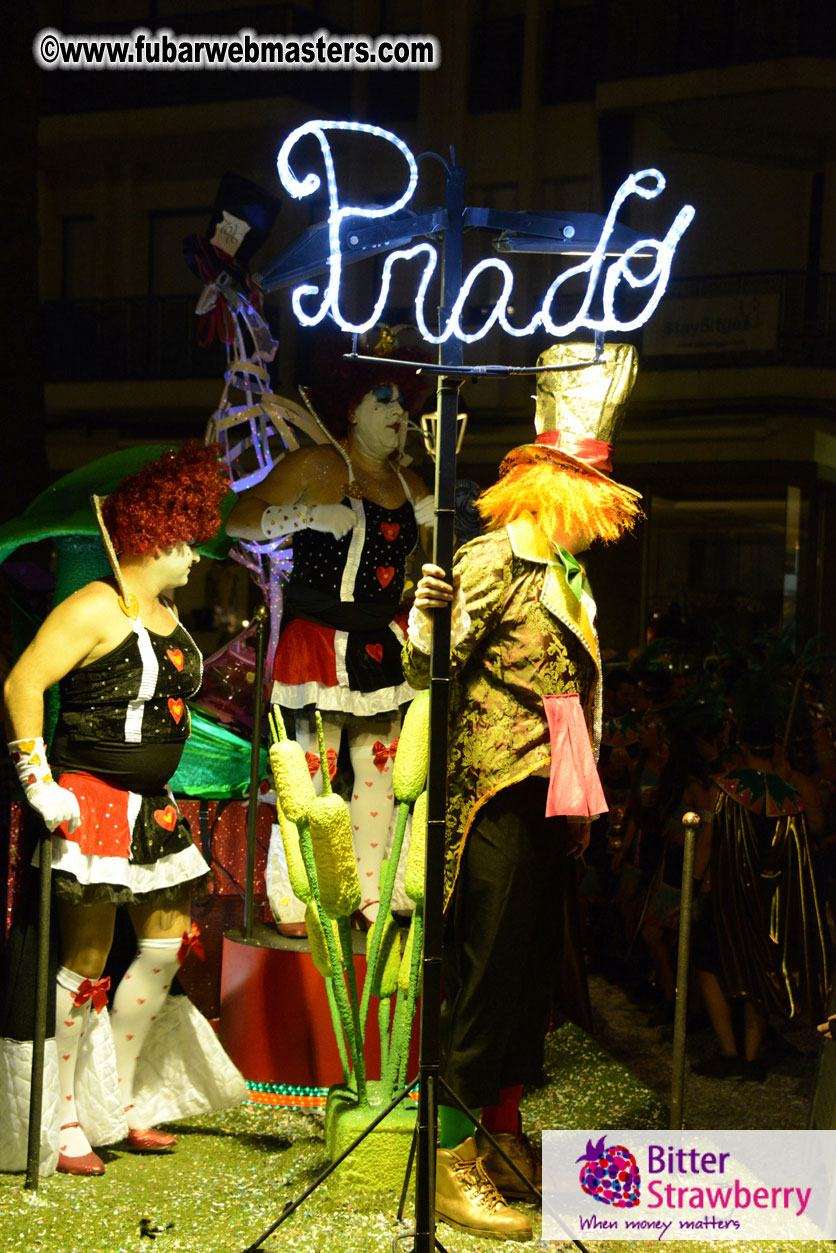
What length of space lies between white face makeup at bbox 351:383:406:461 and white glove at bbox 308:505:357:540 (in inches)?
7.2

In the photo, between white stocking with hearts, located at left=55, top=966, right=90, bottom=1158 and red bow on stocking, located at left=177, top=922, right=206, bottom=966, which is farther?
red bow on stocking, located at left=177, top=922, right=206, bottom=966

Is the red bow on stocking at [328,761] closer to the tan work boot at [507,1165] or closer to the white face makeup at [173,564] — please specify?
the white face makeup at [173,564]

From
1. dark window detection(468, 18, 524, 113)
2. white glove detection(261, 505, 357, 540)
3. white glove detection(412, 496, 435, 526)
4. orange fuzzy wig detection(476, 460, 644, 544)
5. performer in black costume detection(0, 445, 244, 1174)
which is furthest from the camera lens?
dark window detection(468, 18, 524, 113)

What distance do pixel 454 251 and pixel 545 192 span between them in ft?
7.46

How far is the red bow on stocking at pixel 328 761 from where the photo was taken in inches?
130

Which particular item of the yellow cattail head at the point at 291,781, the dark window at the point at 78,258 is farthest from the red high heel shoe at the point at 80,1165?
the dark window at the point at 78,258

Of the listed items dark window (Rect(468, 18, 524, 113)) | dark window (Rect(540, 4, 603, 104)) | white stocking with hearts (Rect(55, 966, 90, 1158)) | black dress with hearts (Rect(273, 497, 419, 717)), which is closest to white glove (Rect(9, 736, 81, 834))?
white stocking with hearts (Rect(55, 966, 90, 1158))

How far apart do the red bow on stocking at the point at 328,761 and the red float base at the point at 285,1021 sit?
45 centimetres

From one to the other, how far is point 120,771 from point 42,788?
0.23m

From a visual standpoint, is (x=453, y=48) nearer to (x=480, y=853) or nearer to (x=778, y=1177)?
(x=480, y=853)

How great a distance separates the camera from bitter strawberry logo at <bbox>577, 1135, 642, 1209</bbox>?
100 inches

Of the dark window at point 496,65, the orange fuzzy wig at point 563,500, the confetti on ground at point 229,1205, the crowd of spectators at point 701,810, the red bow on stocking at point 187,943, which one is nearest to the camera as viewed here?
the confetti on ground at point 229,1205

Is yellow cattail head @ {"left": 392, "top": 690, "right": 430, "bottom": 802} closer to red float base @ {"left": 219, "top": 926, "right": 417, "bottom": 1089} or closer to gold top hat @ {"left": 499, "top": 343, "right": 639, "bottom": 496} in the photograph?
gold top hat @ {"left": 499, "top": 343, "right": 639, "bottom": 496}

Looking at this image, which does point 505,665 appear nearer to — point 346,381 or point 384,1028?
point 384,1028
